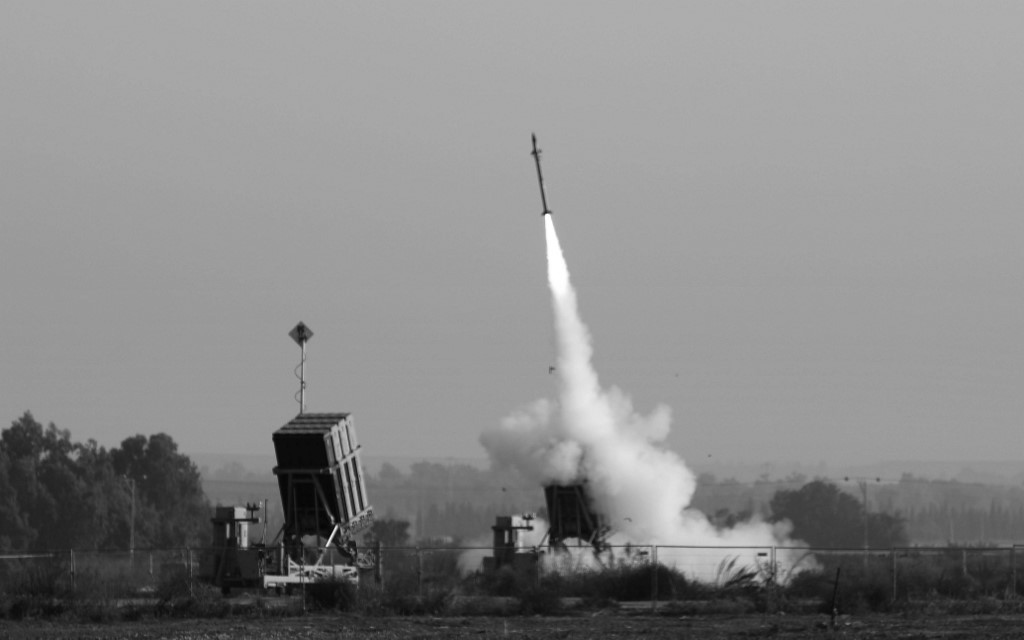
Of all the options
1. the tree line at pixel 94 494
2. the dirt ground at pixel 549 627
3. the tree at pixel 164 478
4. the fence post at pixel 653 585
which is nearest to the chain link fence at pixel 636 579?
the fence post at pixel 653 585

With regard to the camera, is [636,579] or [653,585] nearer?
[653,585]

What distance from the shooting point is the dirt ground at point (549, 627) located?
125ft

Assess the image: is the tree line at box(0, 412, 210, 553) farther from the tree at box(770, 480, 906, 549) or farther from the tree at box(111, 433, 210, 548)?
the tree at box(770, 480, 906, 549)

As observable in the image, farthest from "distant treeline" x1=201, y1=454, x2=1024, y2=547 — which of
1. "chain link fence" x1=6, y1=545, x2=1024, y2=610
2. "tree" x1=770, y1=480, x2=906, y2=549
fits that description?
"chain link fence" x1=6, y1=545, x2=1024, y2=610

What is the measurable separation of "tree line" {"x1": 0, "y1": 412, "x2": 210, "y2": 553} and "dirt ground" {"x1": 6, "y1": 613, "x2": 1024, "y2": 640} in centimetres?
4809

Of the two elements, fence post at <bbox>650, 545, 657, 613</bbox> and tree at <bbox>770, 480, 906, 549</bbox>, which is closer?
fence post at <bbox>650, 545, 657, 613</bbox>

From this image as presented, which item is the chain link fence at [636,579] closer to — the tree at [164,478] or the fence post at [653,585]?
the fence post at [653,585]

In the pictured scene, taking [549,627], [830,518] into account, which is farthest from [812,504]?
[549,627]

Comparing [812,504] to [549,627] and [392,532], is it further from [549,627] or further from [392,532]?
[549,627]

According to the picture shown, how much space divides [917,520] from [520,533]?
95.0 m

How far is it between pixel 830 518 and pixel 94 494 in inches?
1712

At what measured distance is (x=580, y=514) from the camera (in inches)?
2419

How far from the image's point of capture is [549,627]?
135 feet

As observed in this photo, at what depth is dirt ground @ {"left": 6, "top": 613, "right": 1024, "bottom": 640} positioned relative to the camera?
125 ft
